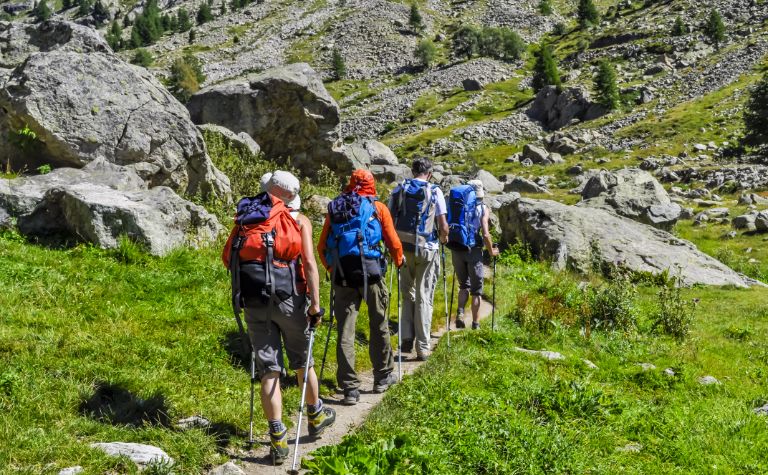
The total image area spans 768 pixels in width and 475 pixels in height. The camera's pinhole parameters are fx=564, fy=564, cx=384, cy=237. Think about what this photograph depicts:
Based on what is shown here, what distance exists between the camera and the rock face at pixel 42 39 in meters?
15.7

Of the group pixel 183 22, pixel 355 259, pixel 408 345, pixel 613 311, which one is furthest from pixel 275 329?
pixel 183 22

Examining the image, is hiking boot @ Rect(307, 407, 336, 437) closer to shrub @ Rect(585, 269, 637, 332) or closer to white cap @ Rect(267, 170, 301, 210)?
white cap @ Rect(267, 170, 301, 210)

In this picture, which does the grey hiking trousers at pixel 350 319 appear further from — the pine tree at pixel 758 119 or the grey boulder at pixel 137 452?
the pine tree at pixel 758 119

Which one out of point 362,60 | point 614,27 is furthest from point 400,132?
point 614,27

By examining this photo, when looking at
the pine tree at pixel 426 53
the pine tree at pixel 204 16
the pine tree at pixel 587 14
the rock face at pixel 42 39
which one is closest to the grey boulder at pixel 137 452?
the rock face at pixel 42 39

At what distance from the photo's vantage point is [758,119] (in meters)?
57.4

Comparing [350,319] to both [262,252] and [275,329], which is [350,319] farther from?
[262,252]

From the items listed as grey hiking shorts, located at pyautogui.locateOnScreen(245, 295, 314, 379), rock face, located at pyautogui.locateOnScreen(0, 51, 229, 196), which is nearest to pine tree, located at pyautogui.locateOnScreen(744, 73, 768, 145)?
rock face, located at pyautogui.locateOnScreen(0, 51, 229, 196)

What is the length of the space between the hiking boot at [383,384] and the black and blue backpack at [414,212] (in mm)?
2235

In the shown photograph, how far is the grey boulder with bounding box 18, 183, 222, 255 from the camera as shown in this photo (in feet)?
34.0

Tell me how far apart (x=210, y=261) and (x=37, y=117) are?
5.72 metres

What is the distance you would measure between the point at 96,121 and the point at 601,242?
1534 cm

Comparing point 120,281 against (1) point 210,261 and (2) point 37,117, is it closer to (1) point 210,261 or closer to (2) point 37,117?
(1) point 210,261

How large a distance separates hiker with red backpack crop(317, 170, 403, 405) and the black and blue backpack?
63.4 inches
